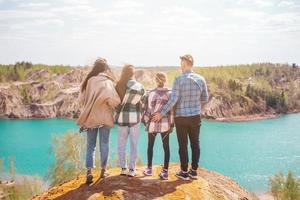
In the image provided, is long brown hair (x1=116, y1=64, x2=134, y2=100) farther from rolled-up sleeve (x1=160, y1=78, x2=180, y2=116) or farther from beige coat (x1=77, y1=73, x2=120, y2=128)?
rolled-up sleeve (x1=160, y1=78, x2=180, y2=116)

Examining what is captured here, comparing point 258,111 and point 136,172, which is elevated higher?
point 136,172

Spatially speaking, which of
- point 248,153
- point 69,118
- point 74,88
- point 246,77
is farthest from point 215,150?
point 246,77

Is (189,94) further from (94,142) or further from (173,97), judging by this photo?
(94,142)

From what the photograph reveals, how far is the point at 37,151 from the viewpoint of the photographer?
50656mm

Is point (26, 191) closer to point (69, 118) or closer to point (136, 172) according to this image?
point (136, 172)

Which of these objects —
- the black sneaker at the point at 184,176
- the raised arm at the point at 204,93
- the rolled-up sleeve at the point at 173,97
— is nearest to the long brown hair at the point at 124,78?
the rolled-up sleeve at the point at 173,97

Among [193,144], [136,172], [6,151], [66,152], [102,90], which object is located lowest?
[6,151]

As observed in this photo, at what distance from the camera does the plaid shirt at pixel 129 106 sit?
284 inches

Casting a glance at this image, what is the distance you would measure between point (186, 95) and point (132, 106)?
3.12ft

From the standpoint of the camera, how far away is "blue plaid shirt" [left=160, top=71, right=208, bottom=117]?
721 centimetres

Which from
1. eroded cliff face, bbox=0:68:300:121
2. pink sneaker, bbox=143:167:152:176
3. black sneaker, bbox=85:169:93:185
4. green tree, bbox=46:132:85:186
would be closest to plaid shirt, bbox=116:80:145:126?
black sneaker, bbox=85:169:93:185

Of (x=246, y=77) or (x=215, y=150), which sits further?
(x=246, y=77)

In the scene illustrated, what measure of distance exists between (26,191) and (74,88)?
66.8m

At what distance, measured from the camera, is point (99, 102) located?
7.11 meters
